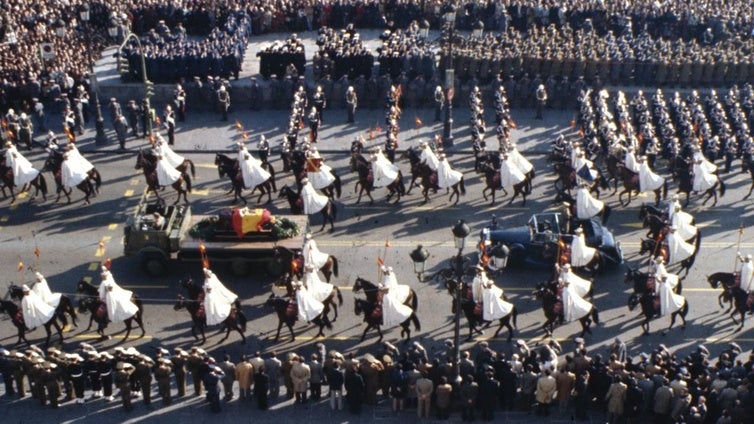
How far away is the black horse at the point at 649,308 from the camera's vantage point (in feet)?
88.5

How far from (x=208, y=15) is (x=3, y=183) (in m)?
17.8

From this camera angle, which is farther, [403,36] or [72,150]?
[403,36]

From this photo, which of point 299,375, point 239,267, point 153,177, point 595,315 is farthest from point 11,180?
point 595,315

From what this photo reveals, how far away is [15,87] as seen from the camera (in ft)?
138

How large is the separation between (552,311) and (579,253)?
2.97 metres

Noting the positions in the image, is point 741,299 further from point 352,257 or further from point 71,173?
point 71,173

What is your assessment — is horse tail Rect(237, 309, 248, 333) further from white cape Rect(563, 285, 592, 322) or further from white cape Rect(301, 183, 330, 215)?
white cape Rect(563, 285, 592, 322)

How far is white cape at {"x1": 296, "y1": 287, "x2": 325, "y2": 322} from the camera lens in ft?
86.9

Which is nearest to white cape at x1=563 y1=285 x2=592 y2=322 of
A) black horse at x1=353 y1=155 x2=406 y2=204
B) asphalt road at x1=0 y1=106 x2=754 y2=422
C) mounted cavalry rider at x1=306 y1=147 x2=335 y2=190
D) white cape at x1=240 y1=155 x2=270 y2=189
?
Result: asphalt road at x1=0 y1=106 x2=754 y2=422

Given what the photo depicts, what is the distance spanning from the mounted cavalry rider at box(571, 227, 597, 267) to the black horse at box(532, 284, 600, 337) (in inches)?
84.1

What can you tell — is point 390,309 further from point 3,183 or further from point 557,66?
point 557,66

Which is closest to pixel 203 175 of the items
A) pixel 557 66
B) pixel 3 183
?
pixel 3 183

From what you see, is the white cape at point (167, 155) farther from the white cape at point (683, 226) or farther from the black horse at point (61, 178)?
the white cape at point (683, 226)

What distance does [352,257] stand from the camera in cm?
3166
